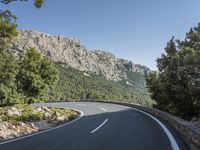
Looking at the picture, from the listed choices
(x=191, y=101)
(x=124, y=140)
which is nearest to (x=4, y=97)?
(x=191, y=101)

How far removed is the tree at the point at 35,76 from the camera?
50.7 m

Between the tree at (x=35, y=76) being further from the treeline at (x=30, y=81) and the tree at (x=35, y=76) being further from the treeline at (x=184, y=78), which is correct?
the treeline at (x=184, y=78)

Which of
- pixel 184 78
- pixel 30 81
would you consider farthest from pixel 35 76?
pixel 184 78

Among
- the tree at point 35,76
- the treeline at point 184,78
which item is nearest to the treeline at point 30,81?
the tree at point 35,76

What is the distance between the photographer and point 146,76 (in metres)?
44.5

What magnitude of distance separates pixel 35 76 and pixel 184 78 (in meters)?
29.1

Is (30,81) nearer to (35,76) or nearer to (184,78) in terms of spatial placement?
(35,76)

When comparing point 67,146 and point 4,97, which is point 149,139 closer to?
point 67,146

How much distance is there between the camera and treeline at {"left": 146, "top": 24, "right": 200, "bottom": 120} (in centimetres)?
2769

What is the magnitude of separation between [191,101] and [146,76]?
52.7 ft

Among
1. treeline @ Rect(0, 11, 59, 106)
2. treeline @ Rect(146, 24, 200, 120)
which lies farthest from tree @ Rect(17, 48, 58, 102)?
treeline @ Rect(146, 24, 200, 120)

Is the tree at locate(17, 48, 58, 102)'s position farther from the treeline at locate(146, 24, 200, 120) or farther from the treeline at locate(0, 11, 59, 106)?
the treeline at locate(146, 24, 200, 120)

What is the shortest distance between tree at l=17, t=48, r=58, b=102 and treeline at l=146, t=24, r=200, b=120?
2374 cm

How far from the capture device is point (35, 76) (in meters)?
50.7
